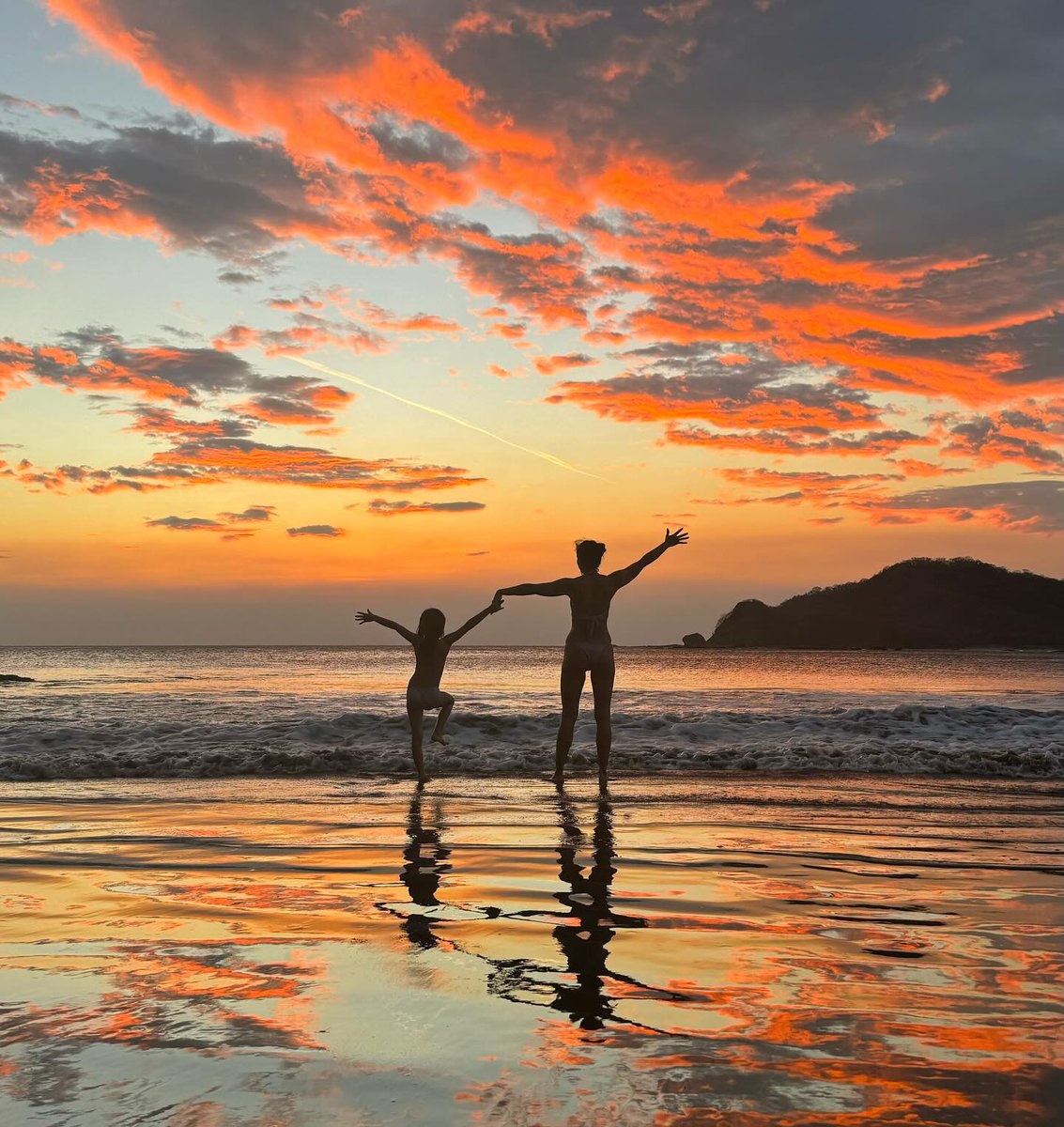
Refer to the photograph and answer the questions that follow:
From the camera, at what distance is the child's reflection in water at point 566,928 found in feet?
11.7

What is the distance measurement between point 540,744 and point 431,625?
15.1ft

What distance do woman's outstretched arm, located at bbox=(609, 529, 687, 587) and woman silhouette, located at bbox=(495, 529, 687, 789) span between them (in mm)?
18

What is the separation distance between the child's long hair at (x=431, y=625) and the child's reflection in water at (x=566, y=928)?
5.42 meters

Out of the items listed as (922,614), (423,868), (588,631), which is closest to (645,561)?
(588,631)

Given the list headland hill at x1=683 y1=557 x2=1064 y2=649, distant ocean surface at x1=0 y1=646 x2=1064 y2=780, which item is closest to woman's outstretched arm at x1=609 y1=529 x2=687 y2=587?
distant ocean surface at x1=0 y1=646 x2=1064 y2=780

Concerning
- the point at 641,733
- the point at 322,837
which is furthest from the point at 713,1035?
the point at 641,733

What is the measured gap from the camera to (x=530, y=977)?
382 cm

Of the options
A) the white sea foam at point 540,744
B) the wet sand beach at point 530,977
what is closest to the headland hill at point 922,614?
the white sea foam at point 540,744

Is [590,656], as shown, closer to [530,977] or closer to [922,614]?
[530,977]

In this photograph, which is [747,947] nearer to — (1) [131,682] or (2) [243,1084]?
(2) [243,1084]

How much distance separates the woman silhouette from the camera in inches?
476

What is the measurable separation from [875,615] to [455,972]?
469ft

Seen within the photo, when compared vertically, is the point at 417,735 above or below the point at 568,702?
below

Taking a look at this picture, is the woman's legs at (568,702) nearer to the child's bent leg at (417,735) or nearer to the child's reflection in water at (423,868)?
the child's bent leg at (417,735)
